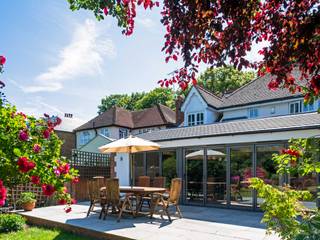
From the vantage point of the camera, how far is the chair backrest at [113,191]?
9.12 metres

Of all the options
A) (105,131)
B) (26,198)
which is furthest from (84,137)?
(26,198)

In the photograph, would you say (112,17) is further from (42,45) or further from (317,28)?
(42,45)

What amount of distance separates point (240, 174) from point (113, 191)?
5.33m

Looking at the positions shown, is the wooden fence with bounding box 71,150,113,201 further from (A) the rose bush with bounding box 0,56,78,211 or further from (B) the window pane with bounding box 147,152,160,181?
(A) the rose bush with bounding box 0,56,78,211

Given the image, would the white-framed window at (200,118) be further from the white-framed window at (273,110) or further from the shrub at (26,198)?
the shrub at (26,198)

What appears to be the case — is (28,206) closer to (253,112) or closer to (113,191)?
(113,191)

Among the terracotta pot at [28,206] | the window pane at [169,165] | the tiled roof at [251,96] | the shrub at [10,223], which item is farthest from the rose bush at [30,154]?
the tiled roof at [251,96]

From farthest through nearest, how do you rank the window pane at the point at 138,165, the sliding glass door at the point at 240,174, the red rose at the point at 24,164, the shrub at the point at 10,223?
the window pane at the point at 138,165 → the sliding glass door at the point at 240,174 → the shrub at the point at 10,223 → the red rose at the point at 24,164

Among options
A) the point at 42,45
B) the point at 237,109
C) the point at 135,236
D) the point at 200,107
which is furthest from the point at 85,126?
the point at 135,236

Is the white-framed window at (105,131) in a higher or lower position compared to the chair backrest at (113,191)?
higher

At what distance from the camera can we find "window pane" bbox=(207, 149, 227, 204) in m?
12.4

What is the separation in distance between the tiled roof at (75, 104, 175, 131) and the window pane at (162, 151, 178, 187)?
20.4 metres

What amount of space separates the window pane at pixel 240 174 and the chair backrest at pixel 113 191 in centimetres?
505

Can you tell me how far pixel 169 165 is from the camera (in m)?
14.3
